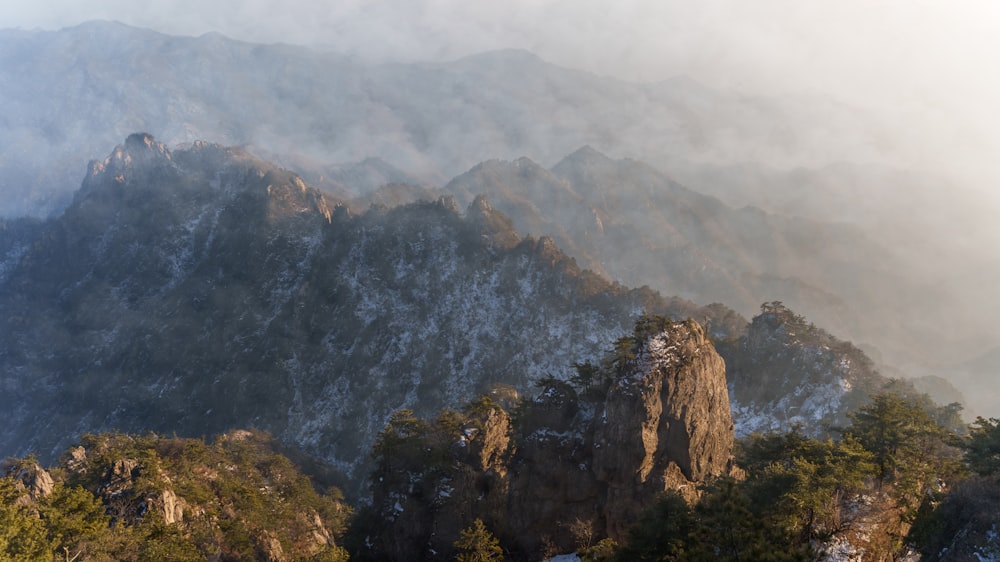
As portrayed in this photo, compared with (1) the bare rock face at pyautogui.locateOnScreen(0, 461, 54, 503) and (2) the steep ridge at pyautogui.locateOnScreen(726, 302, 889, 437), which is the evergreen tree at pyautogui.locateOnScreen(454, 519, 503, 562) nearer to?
(1) the bare rock face at pyautogui.locateOnScreen(0, 461, 54, 503)

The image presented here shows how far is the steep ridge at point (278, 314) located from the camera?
358ft

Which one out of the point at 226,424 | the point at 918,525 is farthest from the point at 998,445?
the point at 226,424

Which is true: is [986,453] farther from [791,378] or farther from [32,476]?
[32,476]

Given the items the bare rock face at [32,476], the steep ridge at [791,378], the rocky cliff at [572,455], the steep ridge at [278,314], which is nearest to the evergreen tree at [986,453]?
the rocky cliff at [572,455]

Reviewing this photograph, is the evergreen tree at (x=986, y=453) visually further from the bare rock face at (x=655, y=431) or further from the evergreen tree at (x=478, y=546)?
the evergreen tree at (x=478, y=546)

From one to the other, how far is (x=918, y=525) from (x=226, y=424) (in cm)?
10913

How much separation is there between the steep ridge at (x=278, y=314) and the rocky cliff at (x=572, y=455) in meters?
43.4

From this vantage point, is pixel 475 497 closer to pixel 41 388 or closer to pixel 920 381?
pixel 41 388

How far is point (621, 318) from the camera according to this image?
4193 inches

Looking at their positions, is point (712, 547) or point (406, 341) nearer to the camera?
point (712, 547)

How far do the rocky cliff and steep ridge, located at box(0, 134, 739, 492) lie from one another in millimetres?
43410

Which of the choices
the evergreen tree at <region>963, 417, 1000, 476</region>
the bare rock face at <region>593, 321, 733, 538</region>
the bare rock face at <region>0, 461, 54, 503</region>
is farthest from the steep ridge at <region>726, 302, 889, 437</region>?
the bare rock face at <region>0, 461, 54, 503</region>

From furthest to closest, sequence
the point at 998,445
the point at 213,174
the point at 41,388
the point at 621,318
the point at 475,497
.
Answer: the point at 213,174 → the point at 41,388 → the point at 621,318 → the point at 475,497 → the point at 998,445

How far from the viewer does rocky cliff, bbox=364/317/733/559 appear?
4962 centimetres
